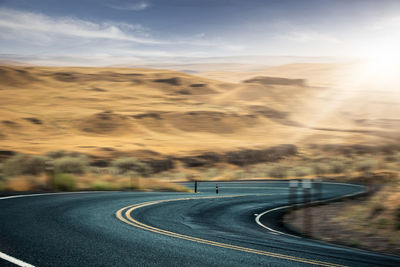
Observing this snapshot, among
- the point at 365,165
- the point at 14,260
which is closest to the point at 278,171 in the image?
the point at 365,165

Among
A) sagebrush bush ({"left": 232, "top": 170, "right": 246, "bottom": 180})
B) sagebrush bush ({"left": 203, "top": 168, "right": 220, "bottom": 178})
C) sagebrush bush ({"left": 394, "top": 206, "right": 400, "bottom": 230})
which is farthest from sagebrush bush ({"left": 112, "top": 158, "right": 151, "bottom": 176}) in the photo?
sagebrush bush ({"left": 394, "top": 206, "right": 400, "bottom": 230})

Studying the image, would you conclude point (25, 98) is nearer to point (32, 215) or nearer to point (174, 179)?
point (174, 179)

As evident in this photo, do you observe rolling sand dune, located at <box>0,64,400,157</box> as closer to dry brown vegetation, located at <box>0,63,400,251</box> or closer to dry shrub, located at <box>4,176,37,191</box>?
dry brown vegetation, located at <box>0,63,400,251</box>

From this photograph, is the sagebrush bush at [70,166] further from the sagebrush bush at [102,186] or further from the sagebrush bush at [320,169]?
the sagebrush bush at [320,169]

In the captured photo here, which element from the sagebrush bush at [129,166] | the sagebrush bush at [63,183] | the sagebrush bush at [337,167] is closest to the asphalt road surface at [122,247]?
the sagebrush bush at [63,183]

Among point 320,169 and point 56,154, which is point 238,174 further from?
point 56,154

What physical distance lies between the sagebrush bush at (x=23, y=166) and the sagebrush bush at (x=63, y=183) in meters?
7.82

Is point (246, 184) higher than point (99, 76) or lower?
lower

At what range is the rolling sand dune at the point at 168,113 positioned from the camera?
171ft

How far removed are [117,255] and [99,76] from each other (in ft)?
330

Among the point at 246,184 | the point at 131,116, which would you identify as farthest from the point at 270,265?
the point at 131,116

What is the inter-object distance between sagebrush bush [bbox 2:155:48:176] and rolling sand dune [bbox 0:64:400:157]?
41.1ft

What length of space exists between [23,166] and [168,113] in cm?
4314

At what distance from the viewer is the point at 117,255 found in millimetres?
5891
